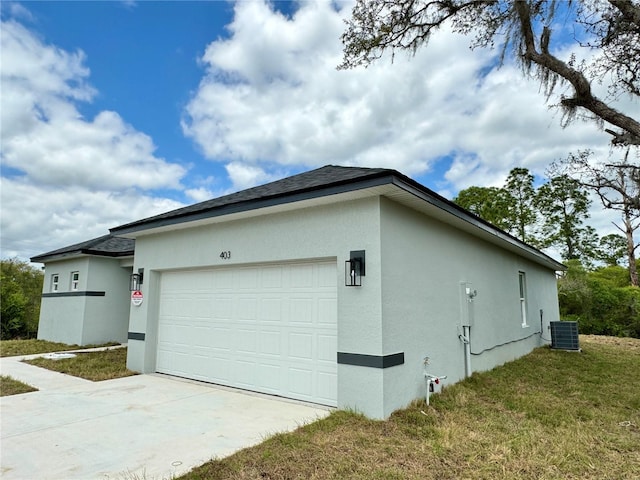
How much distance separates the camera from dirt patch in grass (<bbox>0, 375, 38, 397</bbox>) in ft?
20.0

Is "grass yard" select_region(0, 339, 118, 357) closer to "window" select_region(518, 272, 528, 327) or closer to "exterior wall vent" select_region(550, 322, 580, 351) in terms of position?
"window" select_region(518, 272, 528, 327)

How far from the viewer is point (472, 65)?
26.7ft

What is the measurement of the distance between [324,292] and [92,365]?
6246 mm

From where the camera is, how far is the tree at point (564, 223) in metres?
24.6

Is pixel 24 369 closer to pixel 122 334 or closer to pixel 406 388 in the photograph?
pixel 122 334

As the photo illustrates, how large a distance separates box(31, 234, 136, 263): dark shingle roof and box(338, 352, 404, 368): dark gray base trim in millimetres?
9524

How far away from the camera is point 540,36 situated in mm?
6418

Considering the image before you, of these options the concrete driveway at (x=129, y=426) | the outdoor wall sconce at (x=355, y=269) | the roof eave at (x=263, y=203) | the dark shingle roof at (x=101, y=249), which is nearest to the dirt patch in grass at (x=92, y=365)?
the concrete driveway at (x=129, y=426)

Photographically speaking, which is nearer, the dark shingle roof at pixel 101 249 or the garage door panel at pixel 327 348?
the garage door panel at pixel 327 348

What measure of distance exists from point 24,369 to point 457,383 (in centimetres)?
900

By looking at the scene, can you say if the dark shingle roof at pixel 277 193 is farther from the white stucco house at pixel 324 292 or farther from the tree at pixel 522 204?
the tree at pixel 522 204

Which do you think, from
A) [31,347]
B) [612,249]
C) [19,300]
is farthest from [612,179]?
[19,300]

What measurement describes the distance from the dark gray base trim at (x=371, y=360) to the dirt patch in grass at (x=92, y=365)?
5062 millimetres

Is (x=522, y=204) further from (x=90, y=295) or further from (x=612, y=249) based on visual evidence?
(x=90, y=295)
